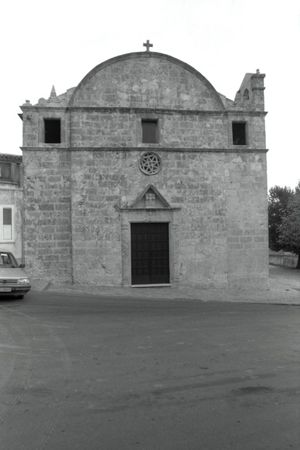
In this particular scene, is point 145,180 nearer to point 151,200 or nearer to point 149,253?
point 151,200

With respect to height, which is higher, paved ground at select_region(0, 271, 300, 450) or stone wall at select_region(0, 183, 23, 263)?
stone wall at select_region(0, 183, 23, 263)

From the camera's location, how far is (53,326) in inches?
356

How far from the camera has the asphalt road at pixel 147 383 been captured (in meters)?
3.90

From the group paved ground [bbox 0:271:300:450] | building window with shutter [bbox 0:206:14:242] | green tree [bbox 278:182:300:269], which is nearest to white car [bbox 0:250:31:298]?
paved ground [bbox 0:271:300:450]

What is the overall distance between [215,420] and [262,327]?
213 inches

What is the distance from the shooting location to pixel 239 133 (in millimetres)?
18484

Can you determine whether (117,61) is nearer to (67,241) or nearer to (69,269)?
(67,241)

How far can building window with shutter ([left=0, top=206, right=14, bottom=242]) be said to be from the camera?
3014cm

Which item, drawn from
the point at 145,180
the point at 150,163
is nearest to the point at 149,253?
the point at 145,180

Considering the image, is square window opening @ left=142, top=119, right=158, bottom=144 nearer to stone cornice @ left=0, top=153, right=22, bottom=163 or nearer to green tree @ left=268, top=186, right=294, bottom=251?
stone cornice @ left=0, top=153, right=22, bottom=163

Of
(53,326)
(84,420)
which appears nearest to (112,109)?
(53,326)

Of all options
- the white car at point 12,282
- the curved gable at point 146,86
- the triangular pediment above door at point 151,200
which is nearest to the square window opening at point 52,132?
the curved gable at point 146,86

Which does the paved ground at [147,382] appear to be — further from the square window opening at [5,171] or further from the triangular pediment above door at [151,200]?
the square window opening at [5,171]

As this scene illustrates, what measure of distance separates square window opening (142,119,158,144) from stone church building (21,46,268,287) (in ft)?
0.14
